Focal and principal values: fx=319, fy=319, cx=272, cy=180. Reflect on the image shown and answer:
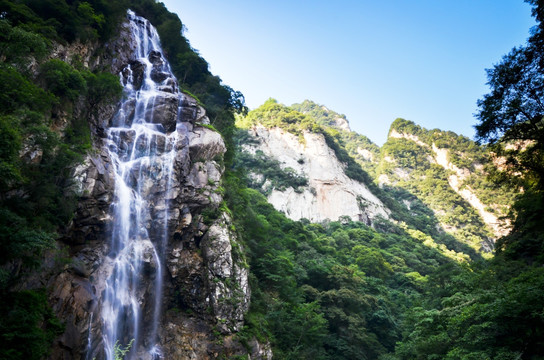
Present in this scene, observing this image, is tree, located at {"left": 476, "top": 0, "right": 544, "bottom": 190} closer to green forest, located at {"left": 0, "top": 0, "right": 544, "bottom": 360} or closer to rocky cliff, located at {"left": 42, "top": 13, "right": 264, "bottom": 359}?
green forest, located at {"left": 0, "top": 0, "right": 544, "bottom": 360}

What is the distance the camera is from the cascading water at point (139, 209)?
15.6m

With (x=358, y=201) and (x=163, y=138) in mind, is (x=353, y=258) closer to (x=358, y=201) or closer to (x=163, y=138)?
(x=358, y=201)

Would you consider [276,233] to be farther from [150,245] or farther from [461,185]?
[461,185]

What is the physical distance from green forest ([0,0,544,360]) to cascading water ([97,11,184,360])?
242cm

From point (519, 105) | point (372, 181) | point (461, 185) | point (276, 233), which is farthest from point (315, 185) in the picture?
point (519, 105)

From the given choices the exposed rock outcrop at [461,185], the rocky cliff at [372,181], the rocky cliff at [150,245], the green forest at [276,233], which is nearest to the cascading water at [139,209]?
the rocky cliff at [150,245]

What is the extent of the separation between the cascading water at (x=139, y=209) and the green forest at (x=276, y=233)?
242cm

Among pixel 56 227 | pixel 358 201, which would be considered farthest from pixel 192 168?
pixel 358 201

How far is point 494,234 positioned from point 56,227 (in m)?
81.2

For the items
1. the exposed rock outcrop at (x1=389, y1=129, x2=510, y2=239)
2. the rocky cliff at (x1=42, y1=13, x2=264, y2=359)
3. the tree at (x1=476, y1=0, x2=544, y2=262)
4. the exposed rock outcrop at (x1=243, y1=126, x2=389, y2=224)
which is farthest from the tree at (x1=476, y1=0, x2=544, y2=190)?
the exposed rock outcrop at (x1=389, y1=129, x2=510, y2=239)

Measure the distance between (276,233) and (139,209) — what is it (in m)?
18.0

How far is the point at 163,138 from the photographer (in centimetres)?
2170

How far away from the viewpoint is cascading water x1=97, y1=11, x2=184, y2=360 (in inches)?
615

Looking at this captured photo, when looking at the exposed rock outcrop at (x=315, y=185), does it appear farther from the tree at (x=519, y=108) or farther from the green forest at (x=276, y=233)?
the tree at (x=519, y=108)
